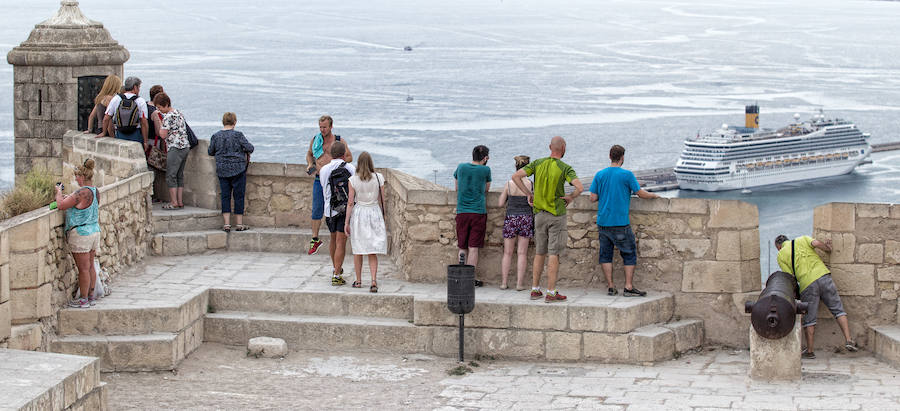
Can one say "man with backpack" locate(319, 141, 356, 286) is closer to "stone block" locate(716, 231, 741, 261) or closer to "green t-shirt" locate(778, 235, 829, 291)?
"stone block" locate(716, 231, 741, 261)

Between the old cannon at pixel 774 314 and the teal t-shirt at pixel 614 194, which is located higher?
the teal t-shirt at pixel 614 194

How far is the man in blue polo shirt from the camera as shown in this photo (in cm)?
903

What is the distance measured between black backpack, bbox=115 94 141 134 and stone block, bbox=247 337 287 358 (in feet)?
11.9

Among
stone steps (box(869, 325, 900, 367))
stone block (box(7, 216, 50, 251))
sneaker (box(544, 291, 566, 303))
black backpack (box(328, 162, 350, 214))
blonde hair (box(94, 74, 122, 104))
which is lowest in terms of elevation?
stone steps (box(869, 325, 900, 367))

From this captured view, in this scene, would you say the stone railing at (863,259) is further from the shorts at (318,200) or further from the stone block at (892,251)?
the shorts at (318,200)

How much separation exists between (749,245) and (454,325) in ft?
8.19

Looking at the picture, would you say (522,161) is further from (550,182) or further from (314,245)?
(314,245)

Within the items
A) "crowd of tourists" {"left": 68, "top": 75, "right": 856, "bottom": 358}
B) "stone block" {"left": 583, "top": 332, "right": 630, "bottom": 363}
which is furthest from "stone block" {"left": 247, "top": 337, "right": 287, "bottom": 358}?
"stone block" {"left": 583, "top": 332, "right": 630, "bottom": 363}

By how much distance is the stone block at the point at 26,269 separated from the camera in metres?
8.07

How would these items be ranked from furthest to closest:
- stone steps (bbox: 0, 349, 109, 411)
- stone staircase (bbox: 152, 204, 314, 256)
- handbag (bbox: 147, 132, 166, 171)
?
handbag (bbox: 147, 132, 166, 171) → stone staircase (bbox: 152, 204, 314, 256) → stone steps (bbox: 0, 349, 109, 411)

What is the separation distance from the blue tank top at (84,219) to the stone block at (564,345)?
3.59 metres

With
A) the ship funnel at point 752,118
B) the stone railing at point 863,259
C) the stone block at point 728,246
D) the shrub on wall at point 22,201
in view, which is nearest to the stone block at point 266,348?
the shrub on wall at point 22,201

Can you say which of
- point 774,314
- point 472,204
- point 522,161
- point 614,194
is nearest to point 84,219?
point 472,204

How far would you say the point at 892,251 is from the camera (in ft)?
29.6
